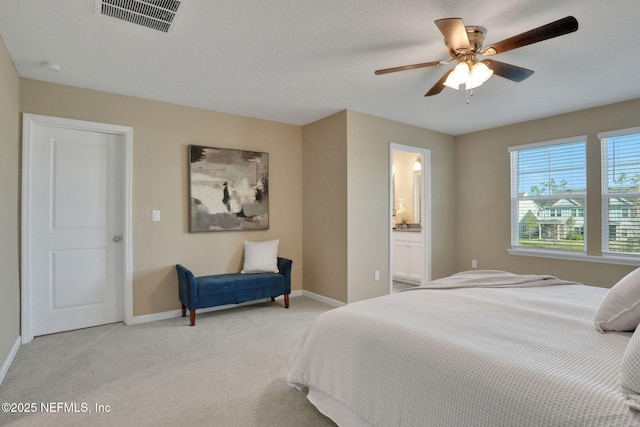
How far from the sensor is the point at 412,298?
2166mm

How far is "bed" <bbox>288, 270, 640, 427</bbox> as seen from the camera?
1.07 metres

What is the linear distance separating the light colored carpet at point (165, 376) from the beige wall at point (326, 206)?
0.98 metres

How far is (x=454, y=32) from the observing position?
6.52 ft

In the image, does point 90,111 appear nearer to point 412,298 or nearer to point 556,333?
point 412,298

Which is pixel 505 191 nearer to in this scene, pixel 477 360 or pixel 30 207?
pixel 477 360

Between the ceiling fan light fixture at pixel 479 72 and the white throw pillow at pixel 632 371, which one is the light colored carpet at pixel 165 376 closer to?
the white throw pillow at pixel 632 371

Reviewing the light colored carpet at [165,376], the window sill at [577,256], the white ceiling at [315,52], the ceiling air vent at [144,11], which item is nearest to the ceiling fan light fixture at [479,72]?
the white ceiling at [315,52]

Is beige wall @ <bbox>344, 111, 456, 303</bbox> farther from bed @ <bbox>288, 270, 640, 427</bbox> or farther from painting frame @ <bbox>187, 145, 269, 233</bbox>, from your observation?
bed @ <bbox>288, 270, 640, 427</bbox>

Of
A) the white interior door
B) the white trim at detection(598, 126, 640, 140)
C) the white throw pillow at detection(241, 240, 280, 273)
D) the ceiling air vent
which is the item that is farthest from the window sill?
the white interior door

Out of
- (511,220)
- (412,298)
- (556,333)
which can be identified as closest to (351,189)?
(412,298)

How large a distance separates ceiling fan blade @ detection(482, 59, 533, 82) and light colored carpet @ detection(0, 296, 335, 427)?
8.27ft

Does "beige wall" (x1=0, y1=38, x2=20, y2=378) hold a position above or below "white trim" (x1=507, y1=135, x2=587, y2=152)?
below

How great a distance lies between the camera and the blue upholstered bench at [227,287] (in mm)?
3510

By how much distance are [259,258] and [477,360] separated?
3172 millimetres
